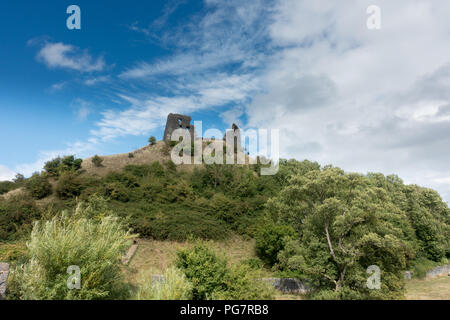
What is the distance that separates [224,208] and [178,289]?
722 inches

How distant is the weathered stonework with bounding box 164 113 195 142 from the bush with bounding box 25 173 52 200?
25979mm

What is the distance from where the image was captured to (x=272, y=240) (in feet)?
61.3

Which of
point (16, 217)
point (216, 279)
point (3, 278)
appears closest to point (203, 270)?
point (216, 279)

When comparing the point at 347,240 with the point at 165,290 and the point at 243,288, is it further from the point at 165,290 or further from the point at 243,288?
the point at 165,290

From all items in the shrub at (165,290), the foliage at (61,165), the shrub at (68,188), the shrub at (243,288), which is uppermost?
the foliage at (61,165)

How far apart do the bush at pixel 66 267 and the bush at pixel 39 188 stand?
25.2 metres

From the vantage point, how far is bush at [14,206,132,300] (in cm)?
700

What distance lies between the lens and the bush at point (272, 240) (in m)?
18.7

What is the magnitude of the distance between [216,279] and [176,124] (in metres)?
47.4

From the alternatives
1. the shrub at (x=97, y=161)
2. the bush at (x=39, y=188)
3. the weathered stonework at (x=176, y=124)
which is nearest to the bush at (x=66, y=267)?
the bush at (x=39, y=188)

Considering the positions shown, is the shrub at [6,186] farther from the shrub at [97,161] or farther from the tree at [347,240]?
the tree at [347,240]

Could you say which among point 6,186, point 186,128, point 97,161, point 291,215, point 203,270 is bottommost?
point 203,270
